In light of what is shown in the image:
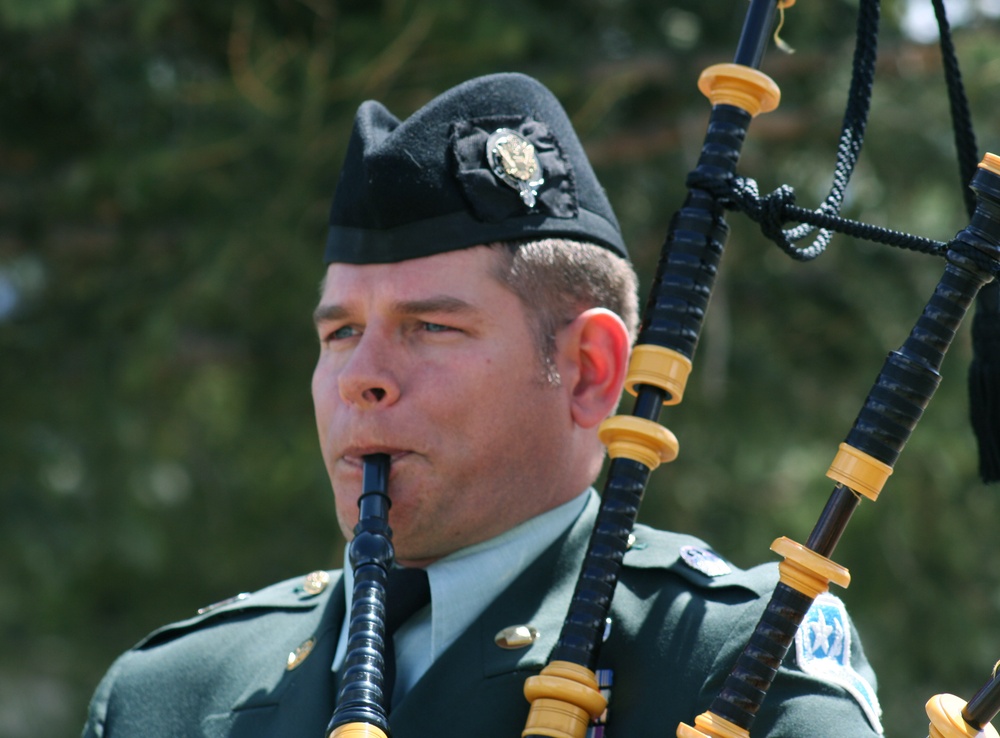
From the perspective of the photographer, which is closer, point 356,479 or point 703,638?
point 703,638

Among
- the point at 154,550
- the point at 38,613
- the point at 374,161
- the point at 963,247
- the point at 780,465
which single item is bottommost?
the point at 38,613

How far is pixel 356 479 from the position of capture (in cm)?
234

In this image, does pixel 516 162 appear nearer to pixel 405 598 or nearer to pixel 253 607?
pixel 405 598

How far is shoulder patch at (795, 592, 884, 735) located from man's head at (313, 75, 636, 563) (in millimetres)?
530

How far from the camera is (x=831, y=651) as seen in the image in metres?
2.17

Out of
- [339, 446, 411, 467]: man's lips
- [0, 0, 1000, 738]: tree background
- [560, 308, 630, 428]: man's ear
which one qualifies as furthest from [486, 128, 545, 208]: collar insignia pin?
[0, 0, 1000, 738]: tree background

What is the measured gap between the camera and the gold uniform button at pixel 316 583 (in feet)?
9.02

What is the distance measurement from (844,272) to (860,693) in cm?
311

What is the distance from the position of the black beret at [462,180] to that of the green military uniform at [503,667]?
0.55 meters

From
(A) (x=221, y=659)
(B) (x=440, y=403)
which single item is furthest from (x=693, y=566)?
(A) (x=221, y=659)

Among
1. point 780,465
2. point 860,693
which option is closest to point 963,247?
point 860,693

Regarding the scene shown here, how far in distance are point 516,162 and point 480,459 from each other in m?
0.53

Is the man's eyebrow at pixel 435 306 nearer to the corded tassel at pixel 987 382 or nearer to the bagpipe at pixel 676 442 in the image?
the bagpipe at pixel 676 442

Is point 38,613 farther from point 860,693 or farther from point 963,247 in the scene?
point 963,247
